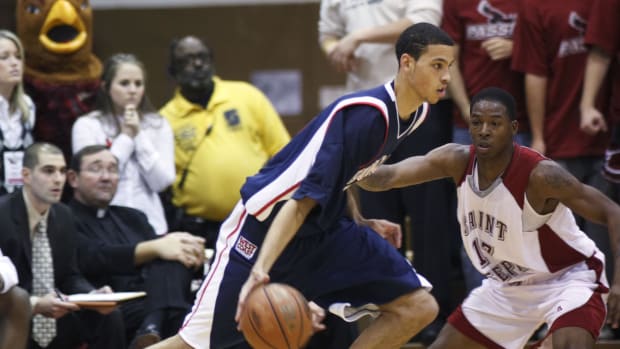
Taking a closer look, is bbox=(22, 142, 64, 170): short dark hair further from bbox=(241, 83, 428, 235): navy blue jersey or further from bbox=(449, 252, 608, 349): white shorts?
bbox=(449, 252, 608, 349): white shorts

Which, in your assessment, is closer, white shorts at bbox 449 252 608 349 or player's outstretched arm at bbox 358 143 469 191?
white shorts at bbox 449 252 608 349

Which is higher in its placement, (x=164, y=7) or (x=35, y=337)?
(x=164, y=7)

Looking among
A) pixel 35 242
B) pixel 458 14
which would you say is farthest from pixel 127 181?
pixel 458 14

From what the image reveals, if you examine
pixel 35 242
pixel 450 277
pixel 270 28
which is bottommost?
pixel 450 277

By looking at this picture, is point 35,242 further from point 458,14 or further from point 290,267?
point 458,14

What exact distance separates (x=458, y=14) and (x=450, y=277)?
1595mm

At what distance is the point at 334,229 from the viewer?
5242mm

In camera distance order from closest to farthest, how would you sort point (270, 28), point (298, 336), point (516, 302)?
point (298, 336) < point (516, 302) < point (270, 28)

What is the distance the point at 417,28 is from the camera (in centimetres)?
504

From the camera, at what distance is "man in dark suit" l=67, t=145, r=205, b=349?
6.30 m

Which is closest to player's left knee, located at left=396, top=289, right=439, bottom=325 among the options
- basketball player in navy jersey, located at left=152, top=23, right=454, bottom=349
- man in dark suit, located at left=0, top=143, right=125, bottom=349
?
basketball player in navy jersey, located at left=152, top=23, right=454, bottom=349

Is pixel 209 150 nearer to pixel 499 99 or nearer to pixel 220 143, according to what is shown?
pixel 220 143

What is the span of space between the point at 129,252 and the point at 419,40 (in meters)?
2.31

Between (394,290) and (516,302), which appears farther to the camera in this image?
(516,302)
